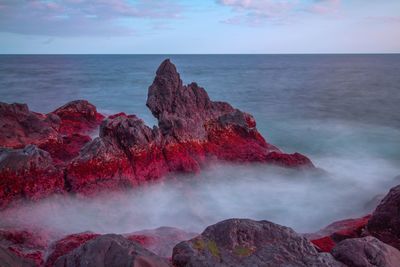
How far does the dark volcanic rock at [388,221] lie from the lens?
855cm

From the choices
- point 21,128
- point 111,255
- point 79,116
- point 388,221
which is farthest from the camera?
point 79,116

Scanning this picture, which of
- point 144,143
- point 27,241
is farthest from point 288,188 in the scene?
point 27,241

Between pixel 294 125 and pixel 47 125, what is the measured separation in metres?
17.4

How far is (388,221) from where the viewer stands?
875 cm

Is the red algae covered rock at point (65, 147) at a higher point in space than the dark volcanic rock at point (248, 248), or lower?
lower

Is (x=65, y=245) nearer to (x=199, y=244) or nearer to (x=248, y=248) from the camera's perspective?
(x=199, y=244)

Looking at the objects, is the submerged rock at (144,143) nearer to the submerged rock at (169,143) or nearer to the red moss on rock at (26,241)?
the submerged rock at (169,143)

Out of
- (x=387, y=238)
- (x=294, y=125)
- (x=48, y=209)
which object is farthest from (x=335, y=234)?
(x=294, y=125)

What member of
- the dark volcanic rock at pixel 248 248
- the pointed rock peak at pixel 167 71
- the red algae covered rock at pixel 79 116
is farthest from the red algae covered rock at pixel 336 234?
the red algae covered rock at pixel 79 116

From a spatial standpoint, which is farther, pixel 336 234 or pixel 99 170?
pixel 99 170

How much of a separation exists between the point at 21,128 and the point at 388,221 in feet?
46.4

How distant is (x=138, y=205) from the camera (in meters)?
11.8

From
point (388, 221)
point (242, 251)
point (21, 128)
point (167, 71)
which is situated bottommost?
point (388, 221)

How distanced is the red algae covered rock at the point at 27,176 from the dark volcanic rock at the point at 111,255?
18.6ft
